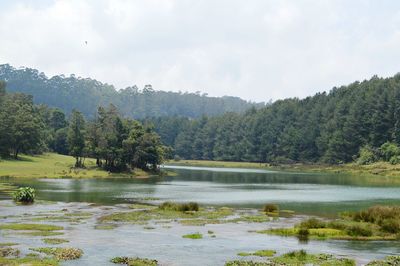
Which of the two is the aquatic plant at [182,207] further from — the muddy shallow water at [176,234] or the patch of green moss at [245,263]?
the patch of green moss at [245,263]

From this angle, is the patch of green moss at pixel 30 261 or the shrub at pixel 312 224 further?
the shrub at pixel 312 224

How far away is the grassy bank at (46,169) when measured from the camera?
131250 mm

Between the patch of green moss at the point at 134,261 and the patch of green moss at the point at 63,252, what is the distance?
9.77 feet

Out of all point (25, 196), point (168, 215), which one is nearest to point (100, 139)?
point (25, 196)

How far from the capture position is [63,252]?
40.1 meters

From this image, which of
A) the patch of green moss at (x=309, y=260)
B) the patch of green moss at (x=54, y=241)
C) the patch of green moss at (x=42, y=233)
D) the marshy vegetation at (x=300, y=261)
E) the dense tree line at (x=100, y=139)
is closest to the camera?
the marshy vegetation at (x=300, y=261)

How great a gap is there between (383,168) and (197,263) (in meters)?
160

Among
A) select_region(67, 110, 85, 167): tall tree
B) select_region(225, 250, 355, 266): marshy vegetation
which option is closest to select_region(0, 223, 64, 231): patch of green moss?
select_region(225, 250, 355, 266): marshy vegetation

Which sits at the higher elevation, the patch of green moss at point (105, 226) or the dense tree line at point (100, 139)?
the dense tree line at point (100, 139)

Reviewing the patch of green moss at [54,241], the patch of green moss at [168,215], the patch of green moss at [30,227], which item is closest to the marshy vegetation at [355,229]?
the patch of green moss at [168,215]

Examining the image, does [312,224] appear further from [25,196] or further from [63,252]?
[25,196]

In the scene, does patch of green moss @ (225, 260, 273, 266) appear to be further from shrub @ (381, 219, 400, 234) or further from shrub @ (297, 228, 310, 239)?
shrub @ (381, 219, 400, 234)

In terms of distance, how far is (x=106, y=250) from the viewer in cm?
4269

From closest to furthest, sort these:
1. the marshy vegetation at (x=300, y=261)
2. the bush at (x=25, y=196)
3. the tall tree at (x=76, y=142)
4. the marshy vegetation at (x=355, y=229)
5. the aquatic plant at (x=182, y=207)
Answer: the marshy vegetation at (x=300, y=261), the marshy vegetation at (x=355, y=229), the aquatic plant at (x=182, y=207), the bush at (x=25, y=196), the tall tree at (x=76, y=142)
